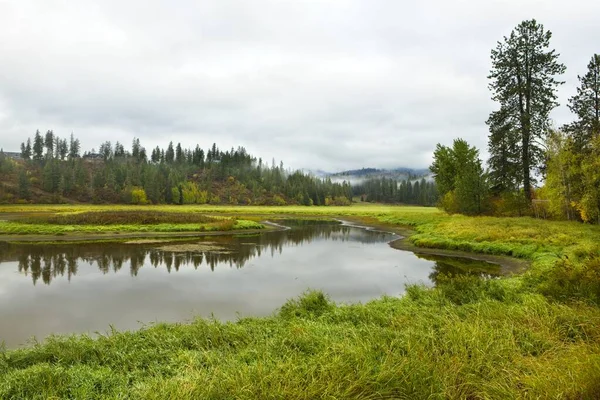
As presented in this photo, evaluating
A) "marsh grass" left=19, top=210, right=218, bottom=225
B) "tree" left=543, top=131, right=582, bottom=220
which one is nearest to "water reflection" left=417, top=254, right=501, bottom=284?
"tree" left=543, top=131, right=582, bottom=220

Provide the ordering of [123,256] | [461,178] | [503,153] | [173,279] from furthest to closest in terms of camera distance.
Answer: [461,178] → [503,153] → [123,256] → [173,279]

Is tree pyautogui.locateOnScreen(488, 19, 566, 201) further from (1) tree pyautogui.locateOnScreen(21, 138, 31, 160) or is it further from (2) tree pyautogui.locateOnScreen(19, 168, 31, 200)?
(1) tree pyautogui.locateOnScreen(21, 138, 31, 160)

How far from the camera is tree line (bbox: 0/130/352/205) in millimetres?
122688

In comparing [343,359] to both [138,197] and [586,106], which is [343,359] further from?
[138,197]

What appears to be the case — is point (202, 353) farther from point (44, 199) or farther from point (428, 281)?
point (44, 199)

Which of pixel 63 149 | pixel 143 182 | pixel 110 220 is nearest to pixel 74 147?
pixel 63 149

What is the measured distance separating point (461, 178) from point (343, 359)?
158 ft

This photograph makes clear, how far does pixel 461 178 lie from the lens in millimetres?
48844

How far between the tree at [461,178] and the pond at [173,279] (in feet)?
70.3

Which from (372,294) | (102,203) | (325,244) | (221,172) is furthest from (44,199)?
(372,294)

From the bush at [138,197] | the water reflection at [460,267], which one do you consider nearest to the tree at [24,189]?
the bush at [138,197]

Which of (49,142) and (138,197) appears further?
(49,142)

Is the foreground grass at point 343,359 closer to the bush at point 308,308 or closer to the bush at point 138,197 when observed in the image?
the bush at point 308,308

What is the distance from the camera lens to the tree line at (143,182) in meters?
123
